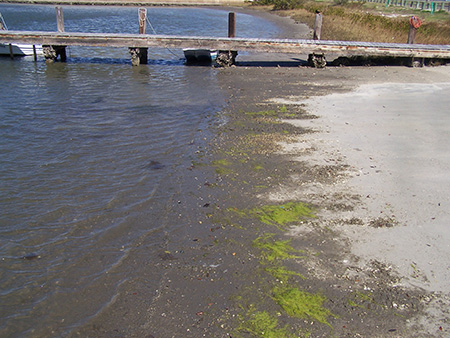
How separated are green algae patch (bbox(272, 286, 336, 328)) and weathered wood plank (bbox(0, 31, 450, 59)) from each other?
14771 mm

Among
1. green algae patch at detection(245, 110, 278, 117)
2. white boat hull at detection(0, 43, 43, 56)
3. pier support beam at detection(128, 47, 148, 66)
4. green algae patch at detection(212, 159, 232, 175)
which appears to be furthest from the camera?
white boat hull at detection(0, 43, 43, 56)

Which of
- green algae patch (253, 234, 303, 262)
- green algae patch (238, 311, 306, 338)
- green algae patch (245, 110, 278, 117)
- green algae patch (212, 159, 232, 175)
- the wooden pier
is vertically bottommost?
green algae patch (238, 311, 306, 338)

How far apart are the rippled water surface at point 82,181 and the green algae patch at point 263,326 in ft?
5.21

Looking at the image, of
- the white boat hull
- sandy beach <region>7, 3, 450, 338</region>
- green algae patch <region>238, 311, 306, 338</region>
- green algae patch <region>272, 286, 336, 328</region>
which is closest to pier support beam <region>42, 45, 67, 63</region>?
the white boat hull

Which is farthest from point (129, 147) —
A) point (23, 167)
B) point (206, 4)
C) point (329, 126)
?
point (206, 4)

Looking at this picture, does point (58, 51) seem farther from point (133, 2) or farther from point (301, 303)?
point (133, 2)

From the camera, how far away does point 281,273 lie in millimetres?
5422

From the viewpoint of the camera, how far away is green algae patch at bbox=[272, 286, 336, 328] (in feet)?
15.5

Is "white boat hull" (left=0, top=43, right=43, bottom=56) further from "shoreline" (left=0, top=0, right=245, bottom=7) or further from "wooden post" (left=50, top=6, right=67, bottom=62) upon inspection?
"shoreline" (left=0, top=0, right=245, bottom=7)

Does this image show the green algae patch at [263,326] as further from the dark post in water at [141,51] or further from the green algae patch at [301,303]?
the dark post in water at [141,51]

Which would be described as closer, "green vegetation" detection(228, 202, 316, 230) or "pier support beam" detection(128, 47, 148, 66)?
"green vegetation" detection(228, 202, 316, 230)

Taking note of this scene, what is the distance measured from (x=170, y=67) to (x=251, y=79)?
4.45 metres

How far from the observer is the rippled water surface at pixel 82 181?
5.23 metres

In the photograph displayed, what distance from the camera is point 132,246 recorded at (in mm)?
6074
